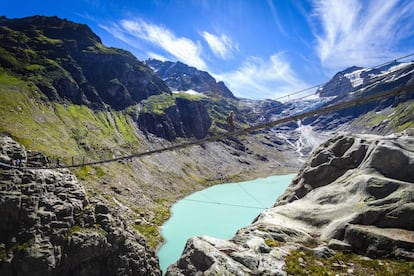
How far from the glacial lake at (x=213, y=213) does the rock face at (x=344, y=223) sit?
28.9 m

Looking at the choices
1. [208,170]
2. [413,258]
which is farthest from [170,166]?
[413,258]

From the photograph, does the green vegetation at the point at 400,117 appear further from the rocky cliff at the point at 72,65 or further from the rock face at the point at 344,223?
the rock face at the point at 344,223

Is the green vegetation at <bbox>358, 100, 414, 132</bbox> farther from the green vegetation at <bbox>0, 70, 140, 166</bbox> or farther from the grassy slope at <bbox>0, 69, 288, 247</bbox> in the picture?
the green vegetation at <bbox>0, 70, 140, 166</bbox>

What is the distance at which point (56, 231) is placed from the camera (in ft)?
85.6

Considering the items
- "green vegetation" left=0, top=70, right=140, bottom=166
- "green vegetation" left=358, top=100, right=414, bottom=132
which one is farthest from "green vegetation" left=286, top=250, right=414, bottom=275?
"green vegetation" left=358, top=100, right=414, bottom=132

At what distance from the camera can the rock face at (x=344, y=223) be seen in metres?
11.6

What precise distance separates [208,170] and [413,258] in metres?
114

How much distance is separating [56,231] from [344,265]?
23.6 m

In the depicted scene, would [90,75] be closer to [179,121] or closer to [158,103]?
[158,103]

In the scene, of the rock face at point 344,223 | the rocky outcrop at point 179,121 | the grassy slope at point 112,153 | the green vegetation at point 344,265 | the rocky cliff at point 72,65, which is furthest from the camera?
the rocky outcrop at point 179,121

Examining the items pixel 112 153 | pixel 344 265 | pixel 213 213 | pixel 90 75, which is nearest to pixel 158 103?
pixel 90 75

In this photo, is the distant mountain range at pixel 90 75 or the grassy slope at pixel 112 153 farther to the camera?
the distant mountain range at pixel 90 75

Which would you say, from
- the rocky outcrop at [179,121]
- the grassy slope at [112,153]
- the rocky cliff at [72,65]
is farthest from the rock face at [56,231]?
the rocky outcrop at [179,121]

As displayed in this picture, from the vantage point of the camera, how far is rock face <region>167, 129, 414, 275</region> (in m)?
11.6
